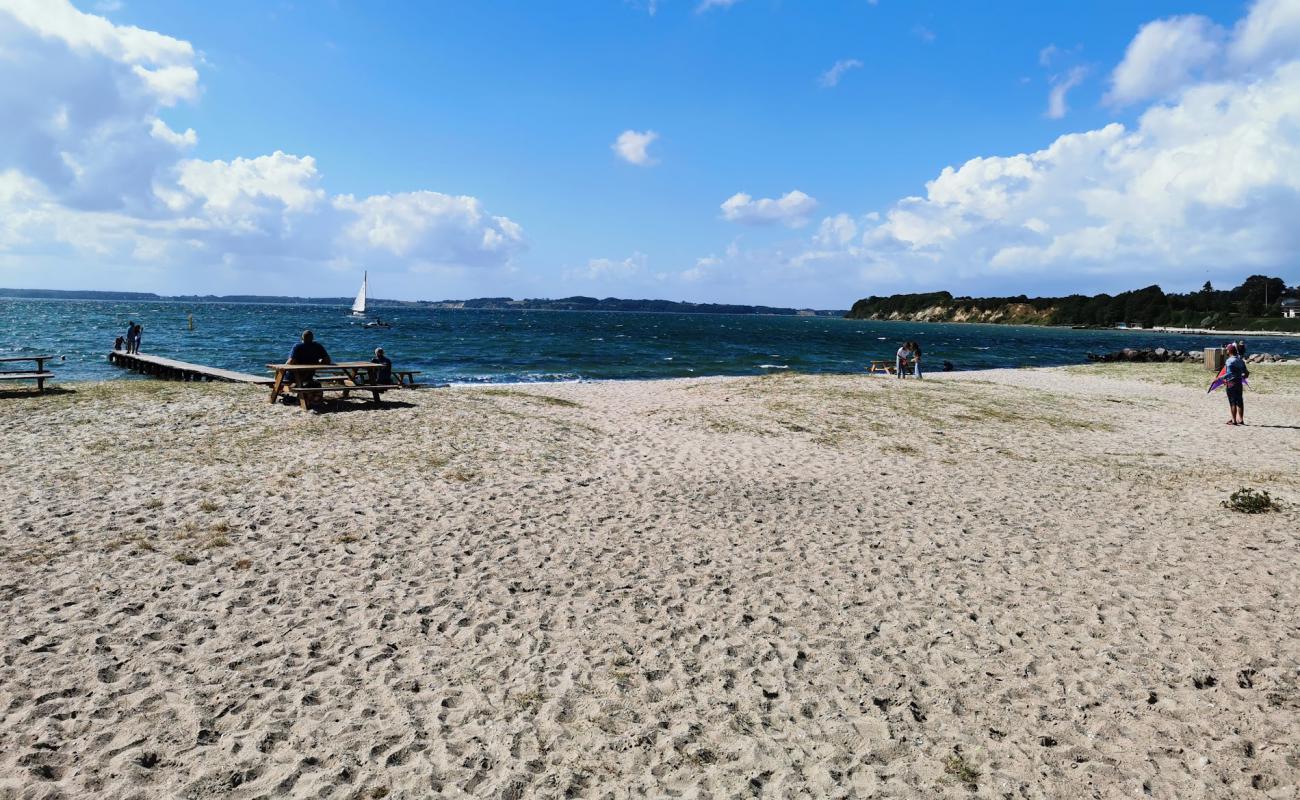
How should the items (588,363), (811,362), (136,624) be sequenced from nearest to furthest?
(136,624), (588,363), (811,362)

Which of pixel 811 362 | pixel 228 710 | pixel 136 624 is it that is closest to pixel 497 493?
pixel 136 624

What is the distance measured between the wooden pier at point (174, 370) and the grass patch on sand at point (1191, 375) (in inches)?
1529

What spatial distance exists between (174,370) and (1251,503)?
117 feet

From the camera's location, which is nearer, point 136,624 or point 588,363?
point 136,624

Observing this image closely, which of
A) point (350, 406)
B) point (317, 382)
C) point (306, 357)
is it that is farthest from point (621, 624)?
point (317, 382)

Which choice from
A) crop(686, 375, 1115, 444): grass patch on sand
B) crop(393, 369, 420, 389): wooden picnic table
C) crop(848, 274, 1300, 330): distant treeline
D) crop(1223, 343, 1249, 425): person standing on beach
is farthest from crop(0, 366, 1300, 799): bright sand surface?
crop(848, 274, 1300, 330): distant treeline

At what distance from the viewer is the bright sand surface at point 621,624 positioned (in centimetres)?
471

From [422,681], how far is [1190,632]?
703cm

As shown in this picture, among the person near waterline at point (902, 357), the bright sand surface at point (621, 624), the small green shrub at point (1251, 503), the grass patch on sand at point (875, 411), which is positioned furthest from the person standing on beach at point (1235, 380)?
the person near waterline at point (902, 357)

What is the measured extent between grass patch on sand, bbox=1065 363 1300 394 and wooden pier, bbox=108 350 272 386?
38841 millimetres

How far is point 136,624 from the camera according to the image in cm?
620

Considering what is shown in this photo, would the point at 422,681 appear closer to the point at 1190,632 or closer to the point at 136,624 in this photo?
the point at 136,624

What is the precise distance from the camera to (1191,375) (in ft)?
118

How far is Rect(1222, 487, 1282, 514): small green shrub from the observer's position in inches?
419
